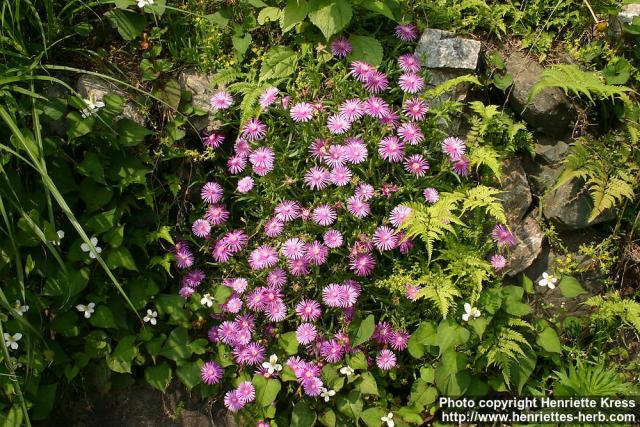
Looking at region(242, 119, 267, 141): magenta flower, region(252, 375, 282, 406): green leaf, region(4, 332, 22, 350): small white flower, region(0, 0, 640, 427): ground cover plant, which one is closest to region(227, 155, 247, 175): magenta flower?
region(0, 0, 640, 427): ground cover plant

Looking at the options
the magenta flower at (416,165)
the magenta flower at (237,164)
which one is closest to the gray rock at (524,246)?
the magenta flower at (416,165)

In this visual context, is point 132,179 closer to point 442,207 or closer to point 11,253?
point 11,253

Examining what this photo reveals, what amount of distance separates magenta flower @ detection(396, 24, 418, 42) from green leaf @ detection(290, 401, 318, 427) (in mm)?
2203

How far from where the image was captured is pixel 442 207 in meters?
3.29

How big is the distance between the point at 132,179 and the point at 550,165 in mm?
2390

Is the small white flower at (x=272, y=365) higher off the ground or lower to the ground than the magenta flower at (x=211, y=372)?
higher

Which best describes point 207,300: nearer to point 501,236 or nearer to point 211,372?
point 211,372

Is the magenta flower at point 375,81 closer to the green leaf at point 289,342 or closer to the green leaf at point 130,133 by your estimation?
the green leaf at point 130,133

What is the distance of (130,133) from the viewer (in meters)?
3.39

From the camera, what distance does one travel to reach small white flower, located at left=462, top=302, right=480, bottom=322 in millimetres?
3289

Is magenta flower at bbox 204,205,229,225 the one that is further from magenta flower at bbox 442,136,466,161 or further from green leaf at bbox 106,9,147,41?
magenta flower at bbox 442,136,466,161

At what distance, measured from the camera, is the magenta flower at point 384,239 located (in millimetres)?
3359

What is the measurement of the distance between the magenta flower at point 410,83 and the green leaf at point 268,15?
32.6 inches

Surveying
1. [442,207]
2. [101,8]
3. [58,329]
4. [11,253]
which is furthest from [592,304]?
[101,8]
